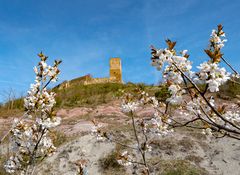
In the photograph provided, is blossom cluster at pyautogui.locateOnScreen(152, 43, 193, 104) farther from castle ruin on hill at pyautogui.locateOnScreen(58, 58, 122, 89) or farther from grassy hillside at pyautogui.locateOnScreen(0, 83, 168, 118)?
castle ruin on hill at pyautogui.locateOnScreen(58, 58, 122, 89)

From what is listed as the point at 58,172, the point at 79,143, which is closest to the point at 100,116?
the point at 79,143

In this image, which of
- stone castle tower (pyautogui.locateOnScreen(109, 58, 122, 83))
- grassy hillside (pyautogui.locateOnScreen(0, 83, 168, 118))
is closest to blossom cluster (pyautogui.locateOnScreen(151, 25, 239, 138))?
grassy hillside (pyautogui.locateOnScreen(0, 83, 168, 118))

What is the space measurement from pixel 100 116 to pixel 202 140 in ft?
14.3

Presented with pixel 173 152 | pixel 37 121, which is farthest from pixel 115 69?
pixel 37 121

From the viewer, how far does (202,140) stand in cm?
851

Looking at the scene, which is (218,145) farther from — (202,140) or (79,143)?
(79,143)

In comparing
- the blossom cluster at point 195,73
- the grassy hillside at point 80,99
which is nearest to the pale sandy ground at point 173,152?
the grassy hillside at point 80,99

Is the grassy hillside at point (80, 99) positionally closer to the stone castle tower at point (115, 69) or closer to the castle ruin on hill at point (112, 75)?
the castle ruin on hill at point (112, 75)

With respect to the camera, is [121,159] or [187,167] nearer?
[121,159]

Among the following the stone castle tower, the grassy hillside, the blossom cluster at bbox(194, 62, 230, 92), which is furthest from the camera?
the stone castle tower

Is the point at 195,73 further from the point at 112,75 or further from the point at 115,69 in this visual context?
the point at 115,69

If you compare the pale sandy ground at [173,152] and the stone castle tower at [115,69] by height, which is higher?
the stone castle tower at [115,69]

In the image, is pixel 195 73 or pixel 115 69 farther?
pixel 115 69

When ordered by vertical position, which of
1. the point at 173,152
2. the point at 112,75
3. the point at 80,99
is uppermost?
the point at 112,75
